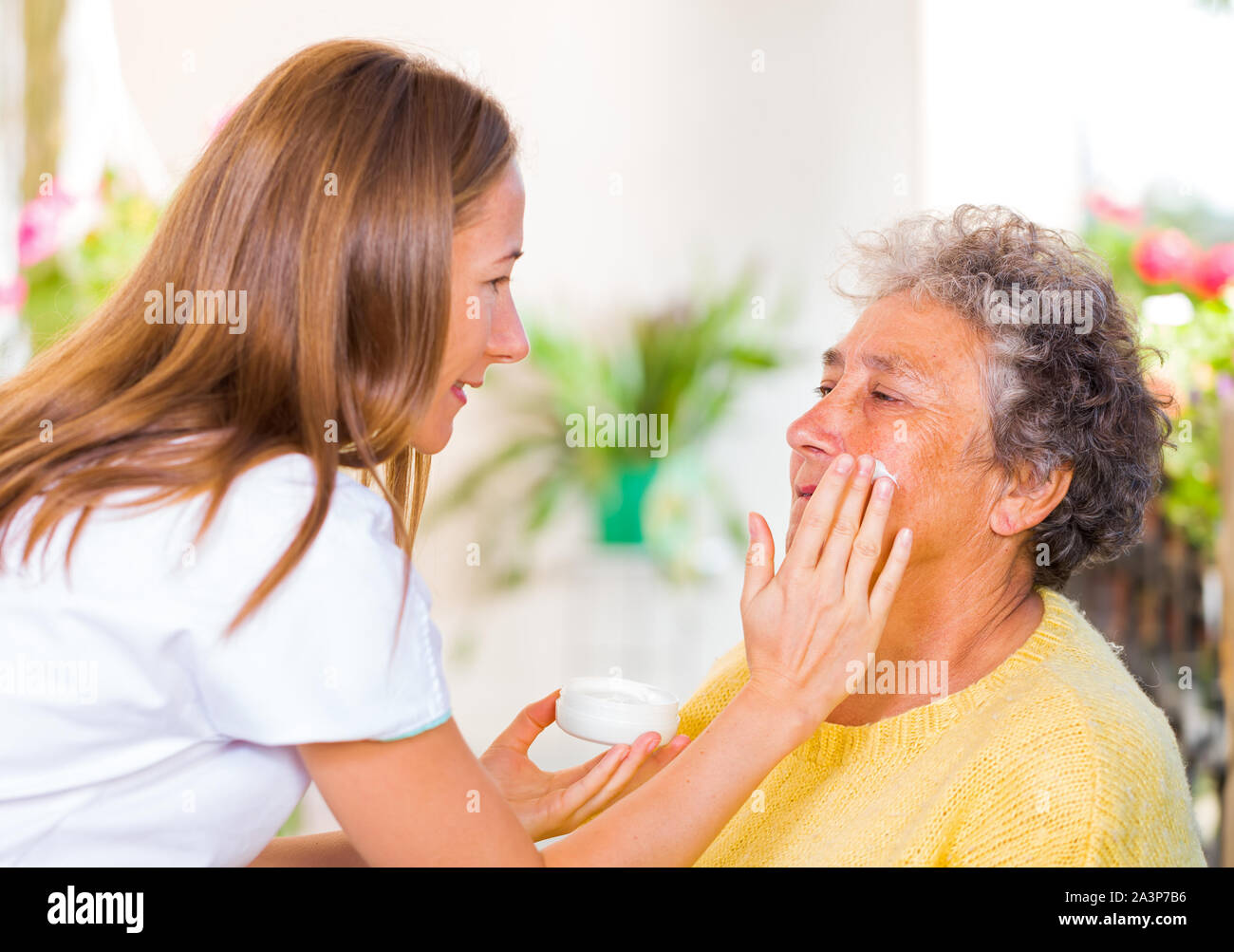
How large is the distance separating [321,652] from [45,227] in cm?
223

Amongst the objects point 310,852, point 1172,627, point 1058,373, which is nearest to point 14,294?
point 310,852

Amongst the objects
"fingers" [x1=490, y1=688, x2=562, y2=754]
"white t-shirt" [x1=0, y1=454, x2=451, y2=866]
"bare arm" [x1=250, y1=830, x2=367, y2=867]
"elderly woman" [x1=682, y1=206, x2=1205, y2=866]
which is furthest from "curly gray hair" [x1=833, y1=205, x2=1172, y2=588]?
"bare arm" [x1=250, y1=830, x2=367, y2=867]

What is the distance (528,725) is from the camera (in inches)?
54.2

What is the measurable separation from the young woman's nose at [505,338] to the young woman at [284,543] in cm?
5

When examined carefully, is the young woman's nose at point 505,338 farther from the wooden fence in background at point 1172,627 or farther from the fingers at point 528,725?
the wooden fence in background at point 1172,627

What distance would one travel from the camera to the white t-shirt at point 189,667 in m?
0.85

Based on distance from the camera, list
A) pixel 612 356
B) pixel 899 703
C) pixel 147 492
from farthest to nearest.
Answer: pixel 612 356 → pixel 899 703 → pixel 147 492

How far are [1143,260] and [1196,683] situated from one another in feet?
3.82

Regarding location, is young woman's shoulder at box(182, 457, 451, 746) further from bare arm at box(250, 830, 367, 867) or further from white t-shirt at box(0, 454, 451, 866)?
bare arm at box(250, 830, 367, 867)

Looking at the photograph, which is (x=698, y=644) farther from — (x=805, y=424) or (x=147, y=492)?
(x=147, y=492)

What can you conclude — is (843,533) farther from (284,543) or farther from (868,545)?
(284,543)

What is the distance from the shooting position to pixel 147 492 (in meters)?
0.88

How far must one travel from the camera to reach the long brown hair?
921mm
